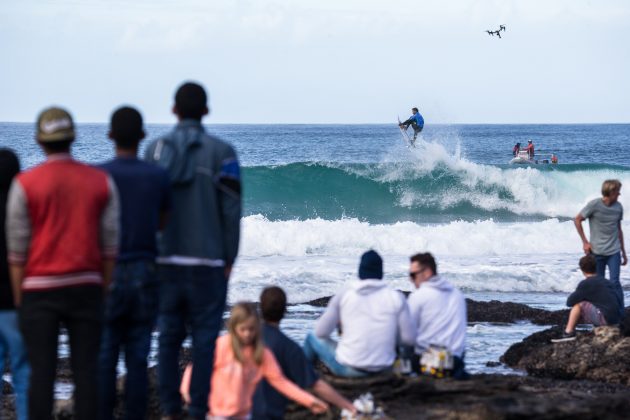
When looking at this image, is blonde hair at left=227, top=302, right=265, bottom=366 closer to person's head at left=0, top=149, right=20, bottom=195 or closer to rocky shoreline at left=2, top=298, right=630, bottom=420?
rocky shoreline at left=2, top=298, right=630, bottom=420

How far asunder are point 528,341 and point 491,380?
3166 mm

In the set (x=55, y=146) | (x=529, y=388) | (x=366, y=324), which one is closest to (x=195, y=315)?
(x=55, y=146)

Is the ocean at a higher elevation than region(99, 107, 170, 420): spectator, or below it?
below

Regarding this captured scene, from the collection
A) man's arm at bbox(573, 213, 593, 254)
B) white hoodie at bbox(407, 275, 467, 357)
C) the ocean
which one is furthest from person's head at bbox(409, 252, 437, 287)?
man's arm at bbox(573, 213, 593, 254)

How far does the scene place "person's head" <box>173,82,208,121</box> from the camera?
5.64 meters

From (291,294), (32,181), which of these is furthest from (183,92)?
(291,294)

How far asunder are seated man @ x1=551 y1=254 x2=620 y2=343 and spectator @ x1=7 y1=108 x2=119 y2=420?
6052 mm

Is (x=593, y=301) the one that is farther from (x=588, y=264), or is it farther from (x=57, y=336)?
(x=57, y=336)

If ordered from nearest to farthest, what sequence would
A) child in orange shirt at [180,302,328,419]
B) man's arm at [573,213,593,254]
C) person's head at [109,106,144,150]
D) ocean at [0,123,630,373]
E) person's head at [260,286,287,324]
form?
person's head at [109,106,144,150], child in orange shirt at [180,302,328,419], person's head at [260,286,287,324], man's arm at [573,213,593,254], ocean at [0,123,630,373]

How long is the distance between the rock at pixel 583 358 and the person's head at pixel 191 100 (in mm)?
5072

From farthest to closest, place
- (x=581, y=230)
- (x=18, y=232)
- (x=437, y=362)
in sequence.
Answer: (x=581, y=230) → (x=437, y=362) → (x=18, y=232)

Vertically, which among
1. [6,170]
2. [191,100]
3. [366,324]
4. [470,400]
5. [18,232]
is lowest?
[470,400]

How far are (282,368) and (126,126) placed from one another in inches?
62.2

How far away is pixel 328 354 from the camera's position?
22.7 ft
